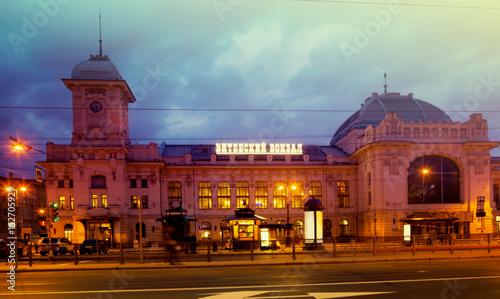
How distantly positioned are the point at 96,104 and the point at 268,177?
28403 mm

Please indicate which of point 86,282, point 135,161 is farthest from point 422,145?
point 86,282

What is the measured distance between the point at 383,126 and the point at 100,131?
41.0 metres

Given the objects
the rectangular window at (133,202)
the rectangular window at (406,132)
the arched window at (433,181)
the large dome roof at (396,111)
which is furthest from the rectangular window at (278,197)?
the rectangular window at (133,202)

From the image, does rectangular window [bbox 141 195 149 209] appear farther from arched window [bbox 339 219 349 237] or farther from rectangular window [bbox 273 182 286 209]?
arched window [bbox 339 219 349 237]

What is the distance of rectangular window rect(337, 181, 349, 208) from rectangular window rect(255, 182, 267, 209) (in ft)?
39.2

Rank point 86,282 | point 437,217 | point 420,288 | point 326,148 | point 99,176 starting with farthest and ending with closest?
point 326,148
point 99,176
point 437,217
point 86,282
point 420,288

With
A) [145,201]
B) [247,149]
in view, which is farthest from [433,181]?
[145,201]

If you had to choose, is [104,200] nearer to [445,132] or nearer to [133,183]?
[133,183]

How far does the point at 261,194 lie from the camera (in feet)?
212

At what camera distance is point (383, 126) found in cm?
5766

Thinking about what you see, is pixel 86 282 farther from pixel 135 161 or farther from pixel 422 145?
pixel 422 145

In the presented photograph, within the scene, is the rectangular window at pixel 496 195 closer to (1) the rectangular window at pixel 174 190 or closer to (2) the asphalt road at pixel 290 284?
(2) the asphalt road at pixel 290 284

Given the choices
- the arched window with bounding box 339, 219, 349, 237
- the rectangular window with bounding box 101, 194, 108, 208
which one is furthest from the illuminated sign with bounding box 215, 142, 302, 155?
the rectangular window with bounding box 101, 194, 108, 208

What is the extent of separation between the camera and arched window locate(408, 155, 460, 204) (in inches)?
2276
